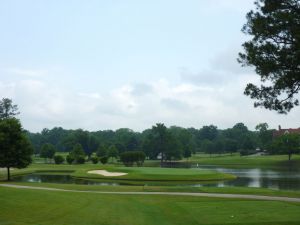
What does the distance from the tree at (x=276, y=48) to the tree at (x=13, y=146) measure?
3408 cm

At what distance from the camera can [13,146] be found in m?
48.5

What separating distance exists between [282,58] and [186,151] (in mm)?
114997

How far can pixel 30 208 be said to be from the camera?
2095 centimetres

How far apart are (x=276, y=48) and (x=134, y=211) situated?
1096cm

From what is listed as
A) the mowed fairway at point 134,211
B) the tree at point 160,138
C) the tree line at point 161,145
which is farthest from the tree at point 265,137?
the mowed fairway at point 134,211

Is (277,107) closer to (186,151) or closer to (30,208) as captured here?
(30,208)

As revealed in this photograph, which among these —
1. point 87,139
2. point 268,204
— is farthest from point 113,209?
point 87,139

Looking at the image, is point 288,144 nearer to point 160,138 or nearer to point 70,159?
point 160,138

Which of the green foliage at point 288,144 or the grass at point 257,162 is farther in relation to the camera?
the green foliage at point 288,144

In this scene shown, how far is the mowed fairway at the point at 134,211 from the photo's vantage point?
19.1m

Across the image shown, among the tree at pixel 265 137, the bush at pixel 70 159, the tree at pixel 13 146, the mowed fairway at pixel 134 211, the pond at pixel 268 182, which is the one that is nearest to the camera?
the mowed fairway at pixel 134 211

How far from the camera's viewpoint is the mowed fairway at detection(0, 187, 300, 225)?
19.1 metres

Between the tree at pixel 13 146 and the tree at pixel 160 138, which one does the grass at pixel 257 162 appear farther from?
the tree at pixel 13 146

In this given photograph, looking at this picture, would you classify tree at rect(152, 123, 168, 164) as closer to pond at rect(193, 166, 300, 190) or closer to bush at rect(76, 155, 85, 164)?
bush at rect(76, 155, 85, 164)
